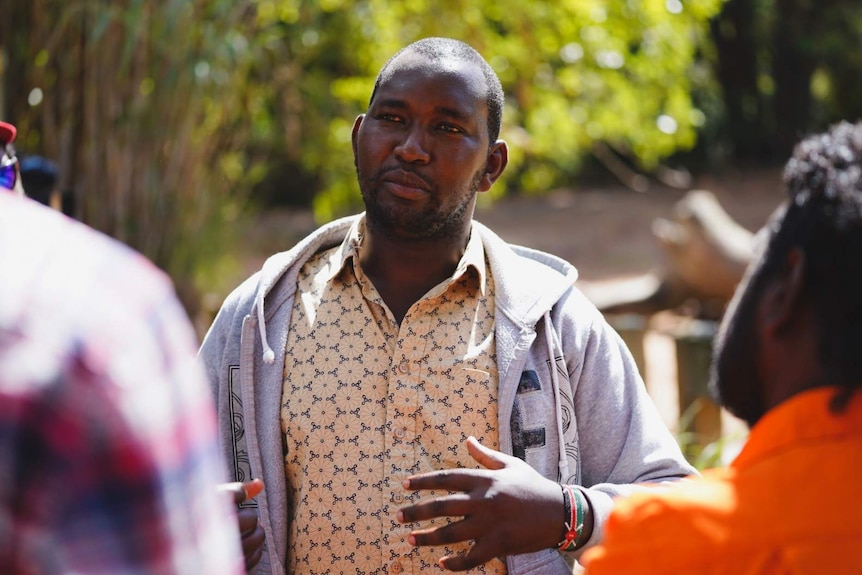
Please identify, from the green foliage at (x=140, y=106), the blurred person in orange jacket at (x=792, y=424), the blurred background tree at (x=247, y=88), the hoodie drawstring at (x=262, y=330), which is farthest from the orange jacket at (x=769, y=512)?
the green foliage at (x=140, y=106)

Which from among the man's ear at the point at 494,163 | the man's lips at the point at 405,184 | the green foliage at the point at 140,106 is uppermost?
the green foliage at the point at 140,106

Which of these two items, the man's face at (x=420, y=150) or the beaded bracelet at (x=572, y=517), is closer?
the beaded bracelet at (x=572, y=517)

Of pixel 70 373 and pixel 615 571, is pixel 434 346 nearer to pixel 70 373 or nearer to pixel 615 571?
pixel 615 571

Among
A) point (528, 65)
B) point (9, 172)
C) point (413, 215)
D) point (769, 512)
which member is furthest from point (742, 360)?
point (528, 65)

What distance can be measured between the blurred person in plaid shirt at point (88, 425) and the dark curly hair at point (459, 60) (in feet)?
5.27

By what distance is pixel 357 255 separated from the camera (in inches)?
95.1

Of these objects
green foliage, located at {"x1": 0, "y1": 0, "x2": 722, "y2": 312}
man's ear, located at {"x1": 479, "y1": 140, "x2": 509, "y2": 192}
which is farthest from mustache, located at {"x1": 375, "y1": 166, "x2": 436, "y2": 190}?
green foliage, located at {"x1": 0, "y1": 0, "x2": 722, "y2": 312}

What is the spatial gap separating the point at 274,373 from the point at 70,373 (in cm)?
139

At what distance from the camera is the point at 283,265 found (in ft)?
7.75

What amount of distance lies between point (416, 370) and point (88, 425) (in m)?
1.40

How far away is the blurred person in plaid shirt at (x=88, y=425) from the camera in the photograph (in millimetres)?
849

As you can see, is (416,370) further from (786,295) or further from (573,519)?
(786,295)

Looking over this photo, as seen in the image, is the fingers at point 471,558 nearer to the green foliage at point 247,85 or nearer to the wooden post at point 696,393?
the wooden post at point 696,393

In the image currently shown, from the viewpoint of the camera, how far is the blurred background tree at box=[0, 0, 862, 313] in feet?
16.8
